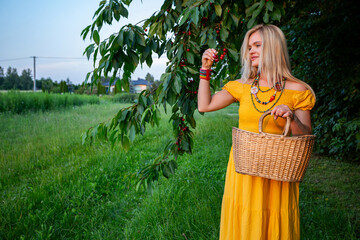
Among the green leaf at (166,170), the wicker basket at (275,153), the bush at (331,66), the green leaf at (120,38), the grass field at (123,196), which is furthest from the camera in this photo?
the bush at (331,66)

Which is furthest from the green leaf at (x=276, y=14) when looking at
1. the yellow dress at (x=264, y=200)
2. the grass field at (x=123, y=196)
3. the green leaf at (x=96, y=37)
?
the grass field at (x=123, y=196)

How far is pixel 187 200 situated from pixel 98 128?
1525 mm

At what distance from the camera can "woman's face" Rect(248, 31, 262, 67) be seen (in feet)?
5.07

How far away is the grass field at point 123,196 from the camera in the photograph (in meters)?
2.49

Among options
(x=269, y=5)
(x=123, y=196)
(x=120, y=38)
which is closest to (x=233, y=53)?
(x=269, y=5)

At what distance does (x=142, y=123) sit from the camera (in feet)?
6.01

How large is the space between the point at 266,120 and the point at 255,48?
45 centimetres

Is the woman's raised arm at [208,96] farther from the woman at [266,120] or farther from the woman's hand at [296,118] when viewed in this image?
the woman's hand at [296,118]

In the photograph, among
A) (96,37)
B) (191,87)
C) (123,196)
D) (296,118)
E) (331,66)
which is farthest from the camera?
(331,66)

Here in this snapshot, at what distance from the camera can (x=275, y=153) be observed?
124 cm

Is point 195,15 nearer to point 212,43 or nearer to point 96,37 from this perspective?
point 212,43

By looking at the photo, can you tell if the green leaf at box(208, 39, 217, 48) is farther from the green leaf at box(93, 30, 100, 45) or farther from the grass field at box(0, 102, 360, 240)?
the grass field at box(0, 102, 360, 240)

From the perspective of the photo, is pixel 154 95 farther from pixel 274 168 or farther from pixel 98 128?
pixel 274 168

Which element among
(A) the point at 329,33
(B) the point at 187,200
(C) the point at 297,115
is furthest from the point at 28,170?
(A) the point at 329,33
